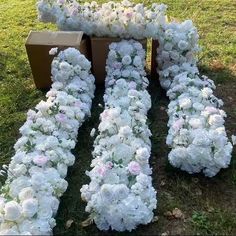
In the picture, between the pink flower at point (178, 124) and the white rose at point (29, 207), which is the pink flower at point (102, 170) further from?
the pink flower at point (178, 124)

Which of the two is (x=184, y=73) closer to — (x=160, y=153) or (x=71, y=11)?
(x=160, y=153)

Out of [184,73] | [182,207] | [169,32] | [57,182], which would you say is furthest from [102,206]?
[169,32]

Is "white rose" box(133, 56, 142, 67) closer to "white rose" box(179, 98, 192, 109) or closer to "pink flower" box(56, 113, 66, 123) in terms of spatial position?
"white rose" box(179, 98, 192, 109)

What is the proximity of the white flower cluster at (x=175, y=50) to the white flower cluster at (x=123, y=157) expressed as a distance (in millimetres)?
269

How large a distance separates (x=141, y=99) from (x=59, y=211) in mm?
1423

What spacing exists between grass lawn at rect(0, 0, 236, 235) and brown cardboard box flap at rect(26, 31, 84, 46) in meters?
0.58

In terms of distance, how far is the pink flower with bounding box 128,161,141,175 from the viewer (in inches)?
136

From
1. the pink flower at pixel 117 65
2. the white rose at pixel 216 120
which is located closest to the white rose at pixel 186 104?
the white rose at pixel 216 120

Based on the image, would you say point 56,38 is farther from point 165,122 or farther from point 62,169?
point 62,169

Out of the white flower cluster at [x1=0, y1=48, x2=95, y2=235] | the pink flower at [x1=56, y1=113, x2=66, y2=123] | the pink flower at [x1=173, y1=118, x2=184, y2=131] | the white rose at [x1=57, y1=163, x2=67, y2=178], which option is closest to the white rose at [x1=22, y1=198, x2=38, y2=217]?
the white flower cluster at [x1=0, y1=48, x2=95, y2=235]

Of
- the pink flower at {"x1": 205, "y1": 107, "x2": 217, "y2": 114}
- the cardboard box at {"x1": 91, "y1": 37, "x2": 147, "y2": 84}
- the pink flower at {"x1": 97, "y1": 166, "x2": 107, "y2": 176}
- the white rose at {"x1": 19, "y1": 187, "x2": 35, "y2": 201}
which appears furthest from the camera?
the cardboard box at {"x1": 91, "y1": 37, "x2": 147, "y2": 84}

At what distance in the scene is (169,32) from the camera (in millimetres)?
4895

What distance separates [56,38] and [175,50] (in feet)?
4.24

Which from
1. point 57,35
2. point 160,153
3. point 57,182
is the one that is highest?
point 57,35
